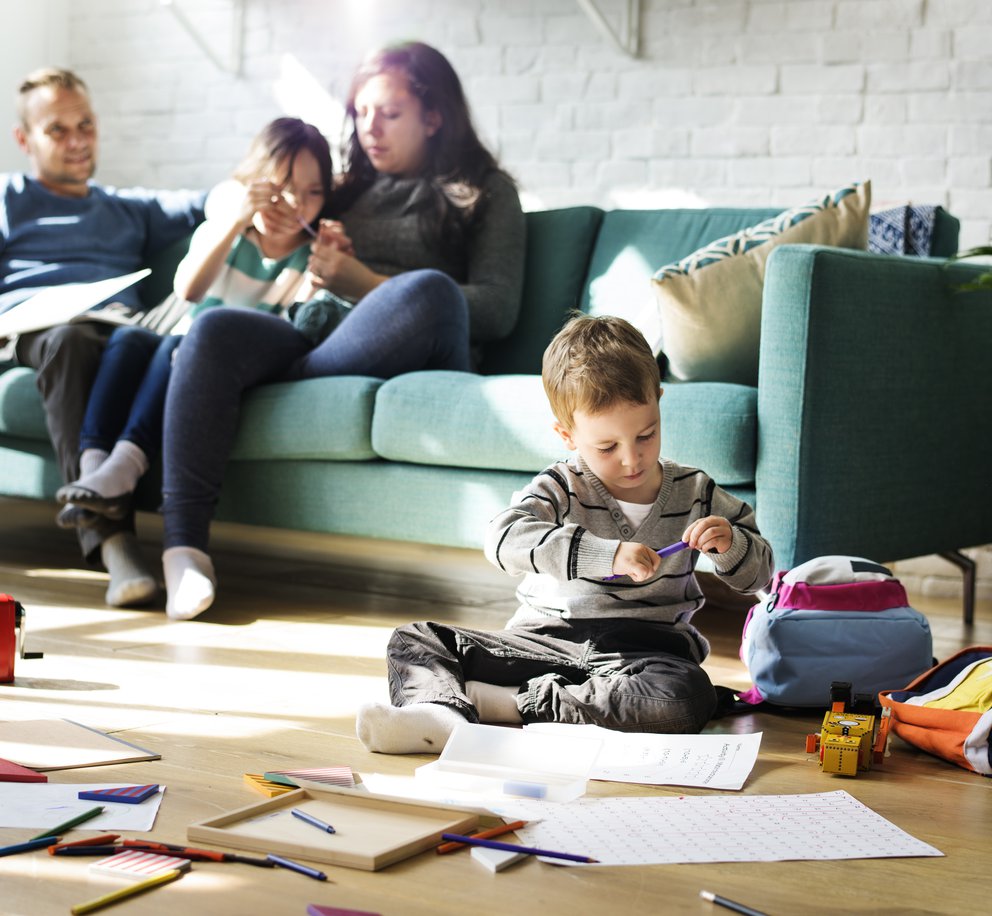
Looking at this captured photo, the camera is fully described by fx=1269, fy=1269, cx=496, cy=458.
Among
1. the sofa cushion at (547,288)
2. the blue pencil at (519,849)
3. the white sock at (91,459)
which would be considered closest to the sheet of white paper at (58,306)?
the white sock at (91,459)

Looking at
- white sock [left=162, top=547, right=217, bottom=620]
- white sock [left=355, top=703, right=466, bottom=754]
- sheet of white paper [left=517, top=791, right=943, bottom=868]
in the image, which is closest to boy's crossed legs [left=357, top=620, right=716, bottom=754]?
white sock [left=355, top=703, right=466, bottom=754]

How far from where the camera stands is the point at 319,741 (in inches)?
60.8

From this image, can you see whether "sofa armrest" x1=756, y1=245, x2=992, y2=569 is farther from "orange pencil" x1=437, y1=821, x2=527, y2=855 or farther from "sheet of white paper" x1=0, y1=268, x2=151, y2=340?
"sheet of white paper" x1=0, y1=268, x2=151, y2=340

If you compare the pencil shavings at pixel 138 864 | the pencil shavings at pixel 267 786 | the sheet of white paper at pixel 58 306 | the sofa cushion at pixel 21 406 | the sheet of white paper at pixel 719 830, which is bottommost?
the pencil shavings at pixel 138 864

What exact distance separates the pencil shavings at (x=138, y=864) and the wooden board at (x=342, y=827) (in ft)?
0.14

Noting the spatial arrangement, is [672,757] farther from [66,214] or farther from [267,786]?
[66,214]

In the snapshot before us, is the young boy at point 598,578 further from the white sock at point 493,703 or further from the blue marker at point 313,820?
the blue marker at point 313,820

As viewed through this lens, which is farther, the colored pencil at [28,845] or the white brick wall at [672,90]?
the white brick wall at [672,90]

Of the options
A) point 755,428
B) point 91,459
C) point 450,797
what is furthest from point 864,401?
point 91,459

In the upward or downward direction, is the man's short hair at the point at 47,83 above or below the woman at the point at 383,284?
above

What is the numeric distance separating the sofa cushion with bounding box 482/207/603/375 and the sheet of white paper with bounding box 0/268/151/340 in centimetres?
85

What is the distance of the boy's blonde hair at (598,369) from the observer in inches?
63.2

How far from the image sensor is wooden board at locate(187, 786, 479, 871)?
1091mm

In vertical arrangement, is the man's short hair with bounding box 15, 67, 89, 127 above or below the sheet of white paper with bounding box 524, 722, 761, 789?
above
